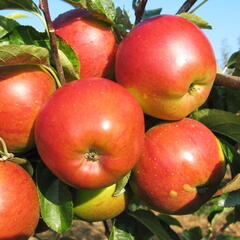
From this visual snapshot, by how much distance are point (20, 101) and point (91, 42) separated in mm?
219

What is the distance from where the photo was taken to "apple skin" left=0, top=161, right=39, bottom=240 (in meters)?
0.84

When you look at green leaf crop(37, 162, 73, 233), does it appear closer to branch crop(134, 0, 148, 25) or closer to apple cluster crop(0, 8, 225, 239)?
apple cluster crop(0, 8, 225, 239)

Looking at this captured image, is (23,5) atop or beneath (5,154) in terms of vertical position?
atop

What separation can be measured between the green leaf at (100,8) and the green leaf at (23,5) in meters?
0.08

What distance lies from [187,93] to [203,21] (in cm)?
20

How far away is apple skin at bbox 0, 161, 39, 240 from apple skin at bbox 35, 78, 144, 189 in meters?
0.14

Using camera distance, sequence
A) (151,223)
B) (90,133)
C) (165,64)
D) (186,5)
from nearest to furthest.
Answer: (90,133) → (165,64) → (186,5) → (151,223)

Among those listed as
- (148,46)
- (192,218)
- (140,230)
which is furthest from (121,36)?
(192,218)

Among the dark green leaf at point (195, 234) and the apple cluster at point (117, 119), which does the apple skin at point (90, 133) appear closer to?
the apple cluster at point (117, 119)

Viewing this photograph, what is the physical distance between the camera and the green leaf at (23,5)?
36.3 inches

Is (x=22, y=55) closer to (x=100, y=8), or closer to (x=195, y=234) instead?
(x=100, y=8)

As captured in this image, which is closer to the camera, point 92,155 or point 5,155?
point 92,155

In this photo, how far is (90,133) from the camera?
0.74 meters

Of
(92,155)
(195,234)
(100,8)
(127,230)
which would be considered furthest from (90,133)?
(195,234)
